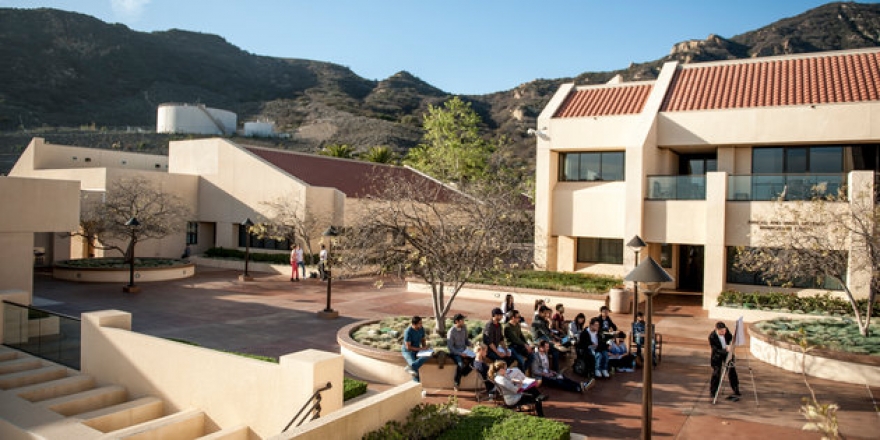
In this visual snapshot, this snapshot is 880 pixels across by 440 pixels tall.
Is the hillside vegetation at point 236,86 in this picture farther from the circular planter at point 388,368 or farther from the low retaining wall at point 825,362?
the circular planter at point 388,368

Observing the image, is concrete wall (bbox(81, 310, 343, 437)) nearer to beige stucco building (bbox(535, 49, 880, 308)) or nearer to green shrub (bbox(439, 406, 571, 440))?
green shrub (bbox(439, 406, 571, 440))

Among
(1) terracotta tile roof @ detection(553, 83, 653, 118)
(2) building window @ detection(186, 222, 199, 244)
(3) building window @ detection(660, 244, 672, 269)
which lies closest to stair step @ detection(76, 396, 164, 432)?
(1) terracotta tile roof @ detection(553, 83, 653, 118)

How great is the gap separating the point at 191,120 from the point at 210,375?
257 feet

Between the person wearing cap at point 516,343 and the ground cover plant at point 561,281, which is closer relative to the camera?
the person wearing cap at point 516,343

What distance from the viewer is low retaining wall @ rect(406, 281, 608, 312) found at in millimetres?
20469

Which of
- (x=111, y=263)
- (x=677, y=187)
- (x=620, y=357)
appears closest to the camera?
(x=620, y=357)

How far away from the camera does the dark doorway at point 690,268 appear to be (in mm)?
25609

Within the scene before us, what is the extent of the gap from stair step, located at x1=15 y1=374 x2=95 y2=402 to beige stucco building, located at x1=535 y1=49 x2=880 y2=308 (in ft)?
58.0

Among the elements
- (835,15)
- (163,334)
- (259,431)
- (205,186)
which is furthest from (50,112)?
(835,15)

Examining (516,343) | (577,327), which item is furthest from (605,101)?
(516,343)

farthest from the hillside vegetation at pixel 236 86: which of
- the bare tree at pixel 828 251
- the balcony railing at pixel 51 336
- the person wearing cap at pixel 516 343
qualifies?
the person wearing cap at pixel 516 343

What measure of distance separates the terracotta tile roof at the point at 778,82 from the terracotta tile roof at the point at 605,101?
4.13 feet

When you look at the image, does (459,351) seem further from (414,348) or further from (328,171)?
(328,171)

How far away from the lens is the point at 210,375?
31.4ft
